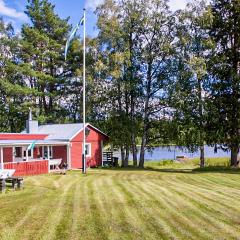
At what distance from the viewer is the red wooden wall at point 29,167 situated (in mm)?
25872

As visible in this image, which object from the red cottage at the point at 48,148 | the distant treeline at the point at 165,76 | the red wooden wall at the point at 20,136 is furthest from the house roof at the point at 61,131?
the distant treeline at the point at 165,76

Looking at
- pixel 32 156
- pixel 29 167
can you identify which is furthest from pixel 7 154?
pixel 29 167

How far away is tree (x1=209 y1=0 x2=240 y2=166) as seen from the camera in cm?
3388

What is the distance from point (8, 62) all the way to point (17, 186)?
96.7ft

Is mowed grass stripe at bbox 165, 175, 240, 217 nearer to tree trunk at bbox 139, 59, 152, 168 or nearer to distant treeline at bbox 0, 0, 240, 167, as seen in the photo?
distant treeline at bbox 0, 0, 240, 167

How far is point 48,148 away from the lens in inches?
1264

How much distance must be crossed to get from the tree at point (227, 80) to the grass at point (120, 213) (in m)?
17.1

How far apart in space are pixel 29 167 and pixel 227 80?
17.5 meters

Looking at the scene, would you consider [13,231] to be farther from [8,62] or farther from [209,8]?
[8,62]

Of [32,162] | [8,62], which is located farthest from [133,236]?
[8,62]

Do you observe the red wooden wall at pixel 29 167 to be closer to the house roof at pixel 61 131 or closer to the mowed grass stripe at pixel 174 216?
the house roof at pixel 61 131

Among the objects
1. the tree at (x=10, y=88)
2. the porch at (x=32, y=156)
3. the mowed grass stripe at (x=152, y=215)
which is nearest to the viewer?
the mowed grass stripe at (x=152, y=215)

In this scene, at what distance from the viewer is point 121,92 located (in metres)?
38.5

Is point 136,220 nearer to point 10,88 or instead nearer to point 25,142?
point 25,142
